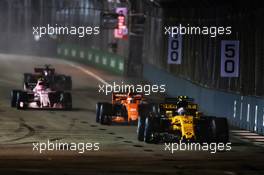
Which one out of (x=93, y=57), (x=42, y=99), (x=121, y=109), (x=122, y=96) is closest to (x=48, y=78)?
(x=42, y=99)

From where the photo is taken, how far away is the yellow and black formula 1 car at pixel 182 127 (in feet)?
79.0

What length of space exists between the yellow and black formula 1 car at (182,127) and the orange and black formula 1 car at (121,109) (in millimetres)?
4570

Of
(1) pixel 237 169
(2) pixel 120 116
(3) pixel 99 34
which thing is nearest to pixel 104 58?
(3) pixel 99 34

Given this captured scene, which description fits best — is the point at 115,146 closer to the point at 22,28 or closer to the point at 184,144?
the point at 184,144

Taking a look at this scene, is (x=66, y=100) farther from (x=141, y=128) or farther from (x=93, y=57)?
(x=93, y=57)

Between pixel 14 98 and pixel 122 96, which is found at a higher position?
pixel 122 96

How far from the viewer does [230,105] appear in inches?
1267

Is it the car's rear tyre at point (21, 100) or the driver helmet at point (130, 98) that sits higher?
the driver helmet at point (130, 98)

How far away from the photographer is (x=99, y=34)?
7438cm

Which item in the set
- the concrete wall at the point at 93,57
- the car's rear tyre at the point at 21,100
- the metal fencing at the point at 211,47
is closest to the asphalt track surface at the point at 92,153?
the car's rear tyre at the point at 21,100

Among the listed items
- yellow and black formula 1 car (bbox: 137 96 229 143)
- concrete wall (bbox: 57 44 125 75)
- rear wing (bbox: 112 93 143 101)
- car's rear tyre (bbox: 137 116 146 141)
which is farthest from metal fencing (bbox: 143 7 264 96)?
car's rear tyre (bbox: 137 116 146 141)

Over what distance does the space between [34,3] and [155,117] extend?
7101 cm

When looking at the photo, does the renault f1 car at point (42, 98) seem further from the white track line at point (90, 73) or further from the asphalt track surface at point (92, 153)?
the white track line at point (90, 73)

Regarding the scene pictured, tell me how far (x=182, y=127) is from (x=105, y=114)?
245 inches
